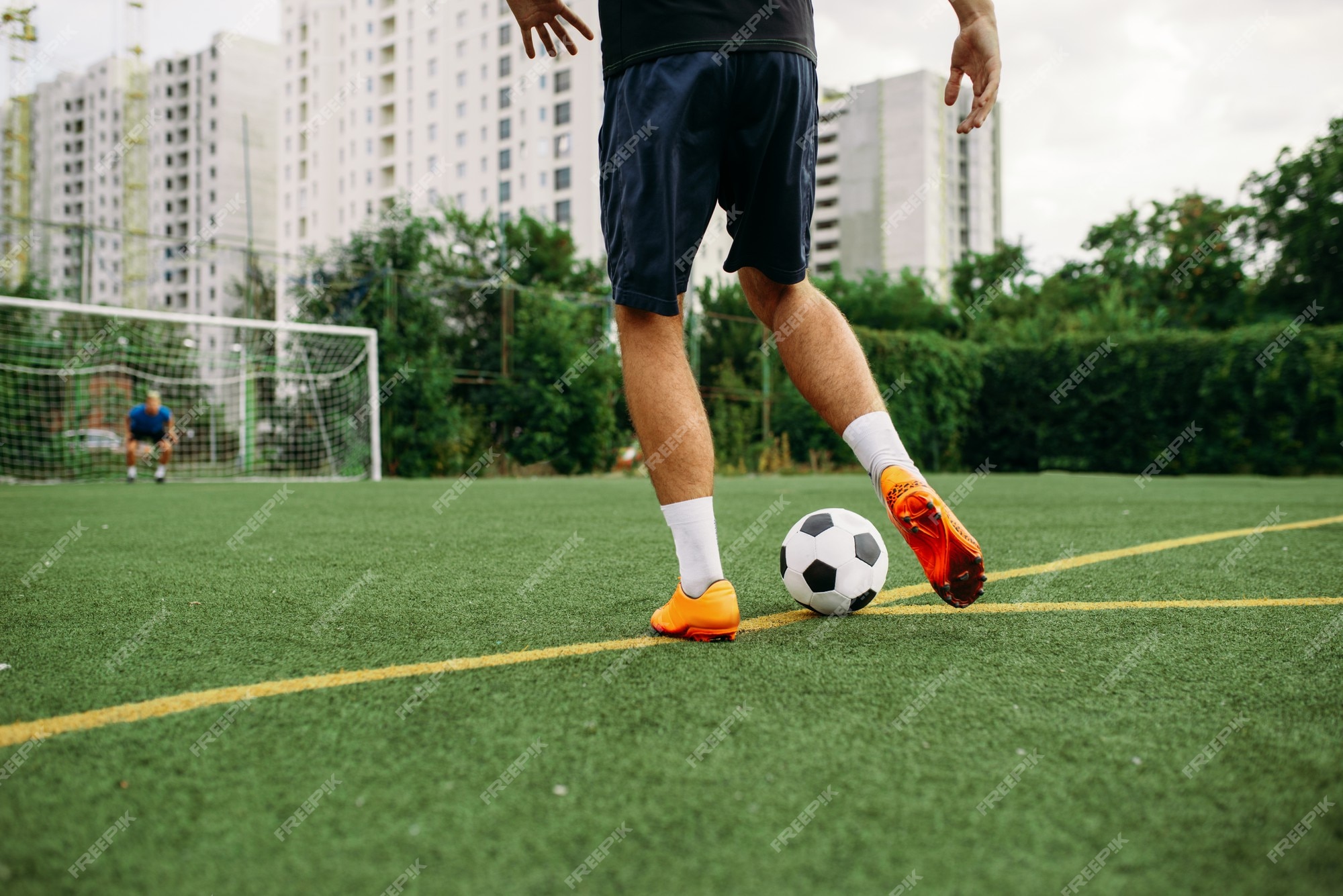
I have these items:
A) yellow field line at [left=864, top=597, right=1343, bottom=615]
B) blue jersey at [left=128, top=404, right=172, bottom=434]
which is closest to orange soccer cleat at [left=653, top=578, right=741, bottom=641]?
yellow field line at [left=864, top=597, right=1343, bottom=615]

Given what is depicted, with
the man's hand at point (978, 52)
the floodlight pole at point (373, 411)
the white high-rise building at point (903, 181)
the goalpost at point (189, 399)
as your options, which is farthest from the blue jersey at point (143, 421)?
the white high-rise building at point (903, 181)

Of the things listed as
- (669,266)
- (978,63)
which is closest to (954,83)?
(978,63)

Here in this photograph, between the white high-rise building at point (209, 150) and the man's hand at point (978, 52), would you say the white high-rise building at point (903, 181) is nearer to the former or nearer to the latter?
the white high-rise building at point (209, 150)

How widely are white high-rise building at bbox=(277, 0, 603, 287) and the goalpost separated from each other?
3656cm

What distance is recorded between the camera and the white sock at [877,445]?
199 cm

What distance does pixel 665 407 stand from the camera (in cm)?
193

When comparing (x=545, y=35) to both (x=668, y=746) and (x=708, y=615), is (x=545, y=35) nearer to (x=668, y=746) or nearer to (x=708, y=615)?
(x=708, y=615)

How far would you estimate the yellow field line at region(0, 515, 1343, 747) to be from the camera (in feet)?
4.17

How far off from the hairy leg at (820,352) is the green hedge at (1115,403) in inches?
533

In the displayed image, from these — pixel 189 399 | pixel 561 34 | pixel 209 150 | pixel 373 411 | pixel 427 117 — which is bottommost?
pixel 373 411

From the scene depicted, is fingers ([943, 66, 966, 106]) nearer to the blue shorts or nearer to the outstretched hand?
the outstretched hand

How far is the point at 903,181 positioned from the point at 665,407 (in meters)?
64.3

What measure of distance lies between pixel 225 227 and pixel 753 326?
58016 mm

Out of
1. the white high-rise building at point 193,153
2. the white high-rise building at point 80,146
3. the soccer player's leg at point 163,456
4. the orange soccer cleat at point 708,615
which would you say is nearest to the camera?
the orange soccer cleat at point 708,615
